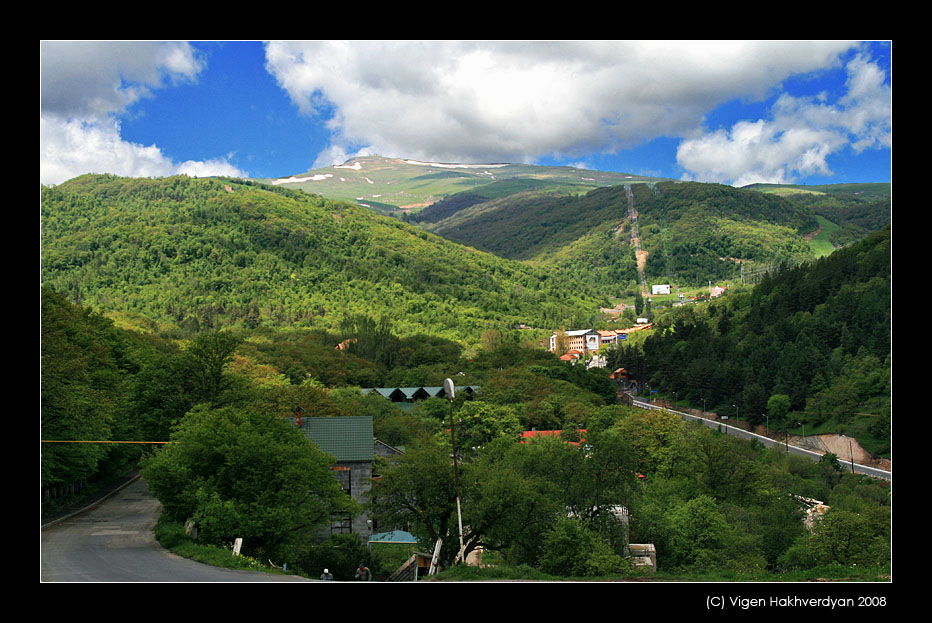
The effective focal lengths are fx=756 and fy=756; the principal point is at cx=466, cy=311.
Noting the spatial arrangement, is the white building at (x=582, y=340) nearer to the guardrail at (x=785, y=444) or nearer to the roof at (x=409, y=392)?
the guardrail at (x=785, y=444)

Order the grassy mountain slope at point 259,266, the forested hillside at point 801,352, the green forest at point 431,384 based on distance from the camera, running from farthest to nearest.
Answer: the grassy mountain slope at point 259,266
the forested hillside at point 801,352
the green forest at point 431,384

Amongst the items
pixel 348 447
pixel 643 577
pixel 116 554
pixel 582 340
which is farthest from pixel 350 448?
pixel 582 340

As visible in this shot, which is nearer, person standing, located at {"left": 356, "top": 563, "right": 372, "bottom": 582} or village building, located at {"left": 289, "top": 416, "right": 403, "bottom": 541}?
person standing, located at {"left": 356, "top": 563, "right": 372, "bottom": 582}

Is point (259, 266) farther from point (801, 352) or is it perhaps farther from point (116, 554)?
point (116, 554)

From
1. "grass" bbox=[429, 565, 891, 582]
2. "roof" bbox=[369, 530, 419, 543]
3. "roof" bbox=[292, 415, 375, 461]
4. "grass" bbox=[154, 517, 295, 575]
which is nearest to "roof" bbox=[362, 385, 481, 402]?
"roof" bbox=[369, 530, 419, 543]

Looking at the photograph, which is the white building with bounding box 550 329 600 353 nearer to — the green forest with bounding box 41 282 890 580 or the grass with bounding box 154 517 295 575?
the green forest with bounding box 41 282 890 580

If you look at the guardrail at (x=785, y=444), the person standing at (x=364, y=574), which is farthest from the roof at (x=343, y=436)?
the guardrail at (x=785, y=444)
